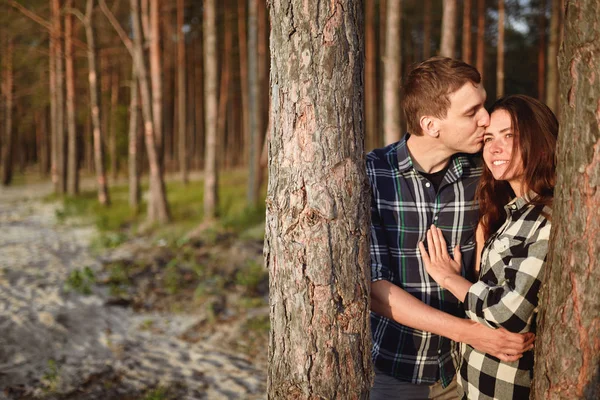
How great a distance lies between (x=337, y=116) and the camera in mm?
2090

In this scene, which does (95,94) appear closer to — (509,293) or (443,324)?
(443,324)

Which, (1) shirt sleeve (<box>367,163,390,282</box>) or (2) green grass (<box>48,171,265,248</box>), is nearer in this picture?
(1) shirt sleeve (<box>367,163,390,282</box>)

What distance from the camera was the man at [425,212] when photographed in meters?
2.54

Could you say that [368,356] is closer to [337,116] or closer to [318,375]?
[318,375]

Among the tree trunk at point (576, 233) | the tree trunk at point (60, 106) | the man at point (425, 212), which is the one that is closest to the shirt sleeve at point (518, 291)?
the tree trunk at point (576, 233)

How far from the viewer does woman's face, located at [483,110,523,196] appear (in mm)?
2344

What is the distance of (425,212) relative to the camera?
2598mm

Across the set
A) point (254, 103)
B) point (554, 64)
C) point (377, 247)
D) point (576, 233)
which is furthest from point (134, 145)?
point (576, 233)

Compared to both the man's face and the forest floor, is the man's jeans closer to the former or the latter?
the man's face

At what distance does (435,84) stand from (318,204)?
0.94 m

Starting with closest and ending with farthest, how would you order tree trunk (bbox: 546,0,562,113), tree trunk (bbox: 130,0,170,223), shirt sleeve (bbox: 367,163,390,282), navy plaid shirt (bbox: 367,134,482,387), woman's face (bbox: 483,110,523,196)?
woman's face (bbox: 483,110,523,196) < shirt sleeve (bbox: 367,163,390,282) < navy plaid shirt (bbox: 367,134,482,387) < tree trunk (bbox: 130,0,170,223) < tree trunk (bbox: 546,0,562,113)

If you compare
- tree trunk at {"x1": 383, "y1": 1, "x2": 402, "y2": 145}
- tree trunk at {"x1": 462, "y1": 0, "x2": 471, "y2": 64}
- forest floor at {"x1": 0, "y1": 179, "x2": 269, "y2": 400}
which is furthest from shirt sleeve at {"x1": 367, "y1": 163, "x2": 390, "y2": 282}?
tree trunk at {"x1": 462, "y1": 0, "x2": 471, "y2": 64}

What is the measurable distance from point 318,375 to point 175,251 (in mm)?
8462

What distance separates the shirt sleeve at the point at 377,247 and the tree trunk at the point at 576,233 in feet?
2.36
